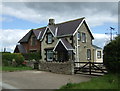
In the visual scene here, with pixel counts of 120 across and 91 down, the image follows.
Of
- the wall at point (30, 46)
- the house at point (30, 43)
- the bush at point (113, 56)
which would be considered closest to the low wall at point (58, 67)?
the bush at point (113, 56)

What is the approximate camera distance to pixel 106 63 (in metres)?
12.0

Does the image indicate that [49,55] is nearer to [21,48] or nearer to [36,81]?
[21,48]

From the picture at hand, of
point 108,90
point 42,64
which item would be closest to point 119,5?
point 108,90

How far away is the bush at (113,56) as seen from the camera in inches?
443

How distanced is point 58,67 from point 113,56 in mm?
7530

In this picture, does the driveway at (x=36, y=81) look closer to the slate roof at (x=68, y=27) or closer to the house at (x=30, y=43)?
the slate roof at (x=68, y=27)

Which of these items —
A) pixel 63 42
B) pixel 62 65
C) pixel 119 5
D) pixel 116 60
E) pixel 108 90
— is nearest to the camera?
pixel 108 90

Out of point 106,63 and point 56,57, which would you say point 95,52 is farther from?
point 106,63

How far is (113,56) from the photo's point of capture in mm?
11469

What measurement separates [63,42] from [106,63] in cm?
1361

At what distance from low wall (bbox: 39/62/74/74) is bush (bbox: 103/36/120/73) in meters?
5.07

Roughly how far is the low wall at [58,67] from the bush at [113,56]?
5.07 metres

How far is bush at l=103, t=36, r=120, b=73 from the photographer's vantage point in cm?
1124

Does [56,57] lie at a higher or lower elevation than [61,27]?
lower
